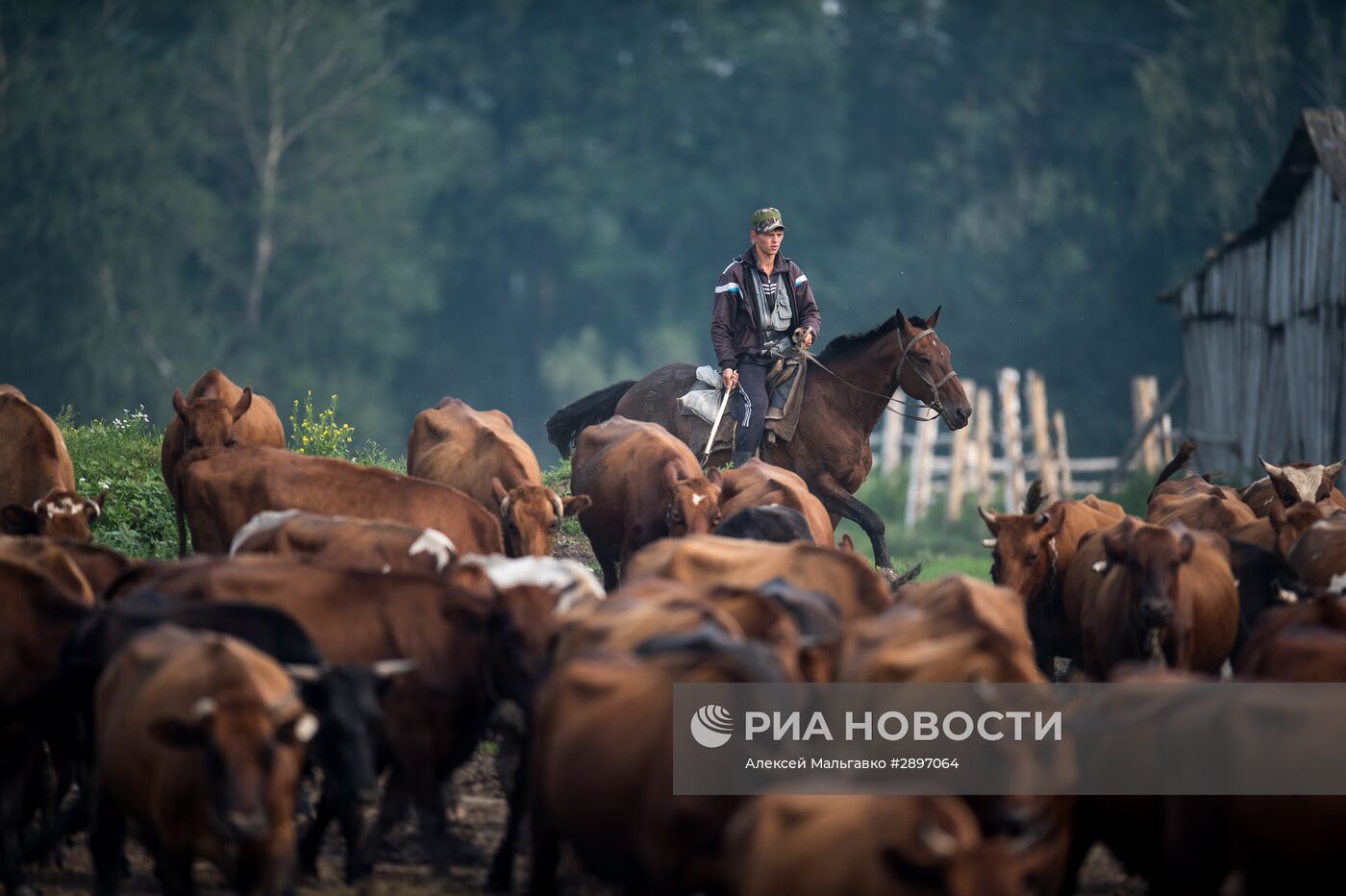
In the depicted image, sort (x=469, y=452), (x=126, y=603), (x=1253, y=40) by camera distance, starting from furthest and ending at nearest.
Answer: (x=1253, y=40) → (x=469, y=452) → (x=126, y=603)

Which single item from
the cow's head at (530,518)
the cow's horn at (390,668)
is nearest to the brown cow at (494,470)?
the cow's head at (530,518)

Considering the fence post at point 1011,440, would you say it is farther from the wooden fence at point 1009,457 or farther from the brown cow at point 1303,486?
the brown cow at point 1303,486

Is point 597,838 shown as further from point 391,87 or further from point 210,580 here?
point 391,87

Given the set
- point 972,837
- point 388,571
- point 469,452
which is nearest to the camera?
point 972,837

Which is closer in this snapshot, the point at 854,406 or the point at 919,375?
the point at 919,375

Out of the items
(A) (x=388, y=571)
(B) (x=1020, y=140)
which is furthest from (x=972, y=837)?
(B) (x=1020, y=140)

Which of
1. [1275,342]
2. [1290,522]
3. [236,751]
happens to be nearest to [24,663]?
[236,751]

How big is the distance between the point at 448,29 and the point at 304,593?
1770 inches

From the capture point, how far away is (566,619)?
888cm

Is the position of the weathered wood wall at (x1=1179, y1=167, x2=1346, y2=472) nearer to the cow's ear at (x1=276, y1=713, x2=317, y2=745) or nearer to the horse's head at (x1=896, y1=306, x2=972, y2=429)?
the horse's head at (x1=896, y1=306, x2=972, y2=429)

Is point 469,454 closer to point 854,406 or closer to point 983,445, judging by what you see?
point 854,406

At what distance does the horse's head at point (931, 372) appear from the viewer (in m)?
15.2

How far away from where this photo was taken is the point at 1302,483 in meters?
13.8

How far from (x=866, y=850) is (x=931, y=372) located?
9284mm
